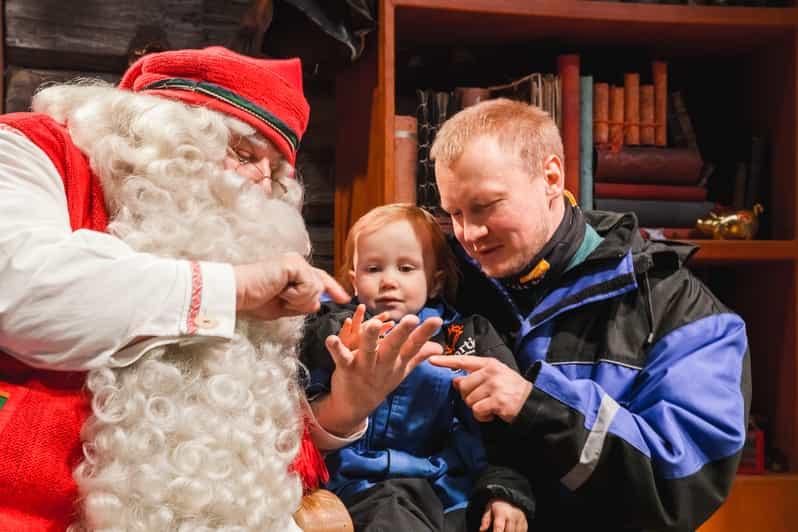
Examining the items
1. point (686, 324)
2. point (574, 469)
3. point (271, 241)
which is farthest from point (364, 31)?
point (574, 469)

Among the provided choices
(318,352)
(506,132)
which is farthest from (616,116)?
(318,352)

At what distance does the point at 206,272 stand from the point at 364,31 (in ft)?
3.81

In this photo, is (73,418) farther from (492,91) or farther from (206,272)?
(492,91)

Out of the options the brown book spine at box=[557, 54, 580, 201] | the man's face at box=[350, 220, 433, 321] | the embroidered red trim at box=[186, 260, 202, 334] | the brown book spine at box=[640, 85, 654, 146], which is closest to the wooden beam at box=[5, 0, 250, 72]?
the brown book spine at box=[557, 54, 580, 201]

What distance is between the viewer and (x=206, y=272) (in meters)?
1.22

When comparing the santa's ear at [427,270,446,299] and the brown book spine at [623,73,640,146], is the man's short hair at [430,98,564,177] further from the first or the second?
the brown book spine at [623,73,640,146]

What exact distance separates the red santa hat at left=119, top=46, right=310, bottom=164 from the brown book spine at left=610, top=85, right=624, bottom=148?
117 centimetres

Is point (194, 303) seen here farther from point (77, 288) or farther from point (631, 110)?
point (631, 110)

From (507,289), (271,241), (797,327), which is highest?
(271,241)

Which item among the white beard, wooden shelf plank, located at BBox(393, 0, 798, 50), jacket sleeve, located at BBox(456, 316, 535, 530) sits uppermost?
wooden shelf plank, located at BBox(393, 0, 798, 50)

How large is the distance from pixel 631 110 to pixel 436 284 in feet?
3.00

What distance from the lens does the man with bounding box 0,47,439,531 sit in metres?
1.14

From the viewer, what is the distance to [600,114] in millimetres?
2350

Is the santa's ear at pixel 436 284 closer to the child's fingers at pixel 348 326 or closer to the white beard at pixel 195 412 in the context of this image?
the child's fingers at pixel 348 326
